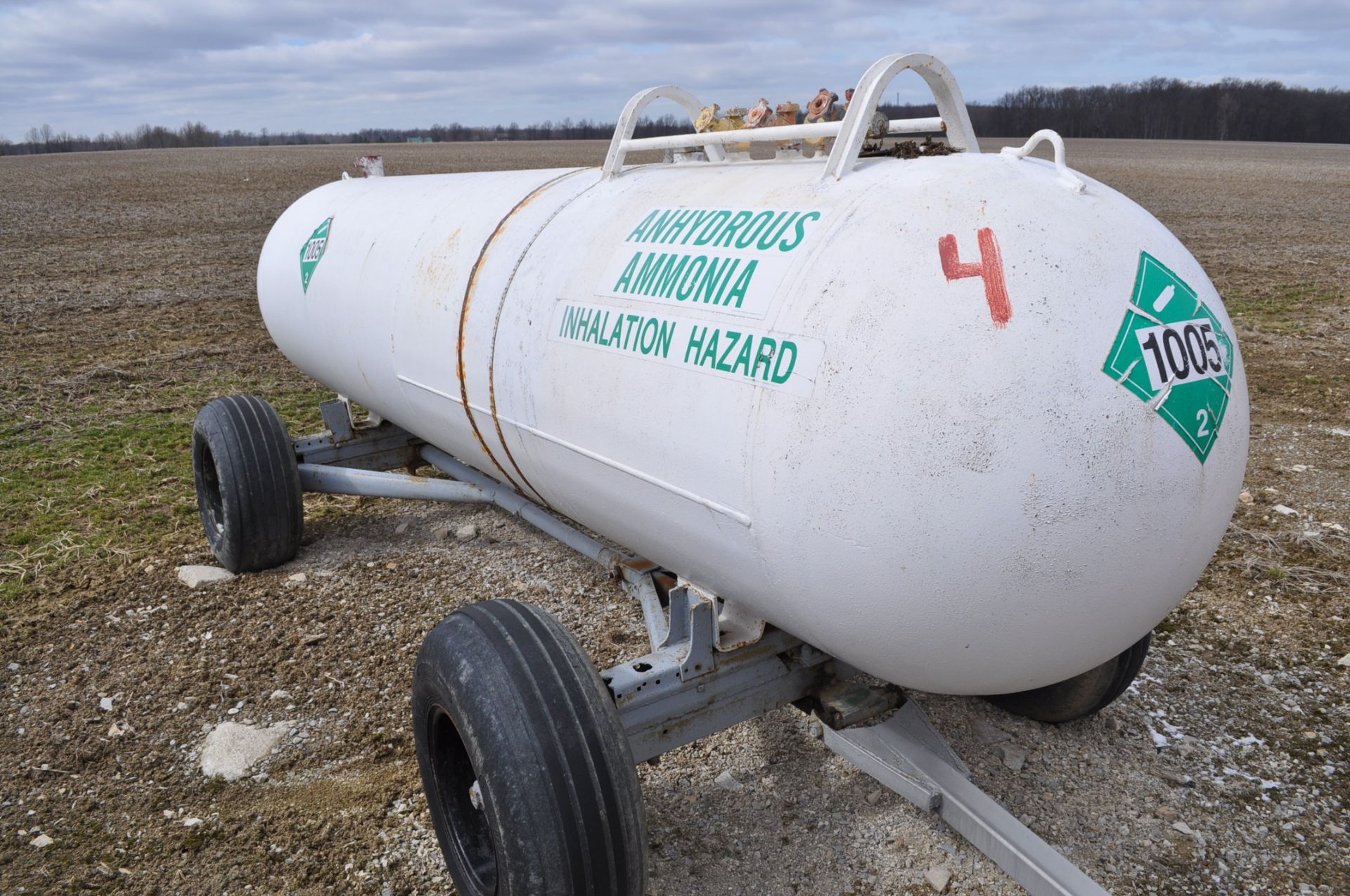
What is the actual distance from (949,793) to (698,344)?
1379 millimetres

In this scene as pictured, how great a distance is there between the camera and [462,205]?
138 inches

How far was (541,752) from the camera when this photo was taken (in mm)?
2076

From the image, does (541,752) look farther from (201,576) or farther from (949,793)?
(201,576)

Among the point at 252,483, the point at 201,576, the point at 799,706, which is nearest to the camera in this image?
the point at 799,706

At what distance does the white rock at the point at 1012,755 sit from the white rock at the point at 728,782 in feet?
2.71

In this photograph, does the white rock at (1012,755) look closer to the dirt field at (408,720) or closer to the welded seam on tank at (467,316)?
the dirt field at (408,720)

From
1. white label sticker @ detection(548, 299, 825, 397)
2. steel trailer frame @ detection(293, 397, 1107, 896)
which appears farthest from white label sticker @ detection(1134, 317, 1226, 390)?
steel trailer frame @ detection(293, 397, 1107, 896)

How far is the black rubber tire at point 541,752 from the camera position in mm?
2057

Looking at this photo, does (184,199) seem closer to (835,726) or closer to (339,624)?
(339,624)

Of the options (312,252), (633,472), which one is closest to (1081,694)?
(633,472)

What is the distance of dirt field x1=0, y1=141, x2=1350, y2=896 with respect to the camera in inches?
106

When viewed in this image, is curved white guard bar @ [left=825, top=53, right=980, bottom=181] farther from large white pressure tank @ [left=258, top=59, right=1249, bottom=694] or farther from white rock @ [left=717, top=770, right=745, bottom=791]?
white rock @ [left=717, top=770, right=745, bottom=791]

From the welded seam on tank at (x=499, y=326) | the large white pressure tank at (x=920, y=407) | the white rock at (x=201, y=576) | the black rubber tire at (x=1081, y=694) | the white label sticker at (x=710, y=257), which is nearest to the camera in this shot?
the large white pressure tank at (x=920, y=407)

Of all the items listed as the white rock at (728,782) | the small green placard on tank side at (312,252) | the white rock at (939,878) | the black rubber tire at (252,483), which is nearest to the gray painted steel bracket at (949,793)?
the white rock at (939,878)
